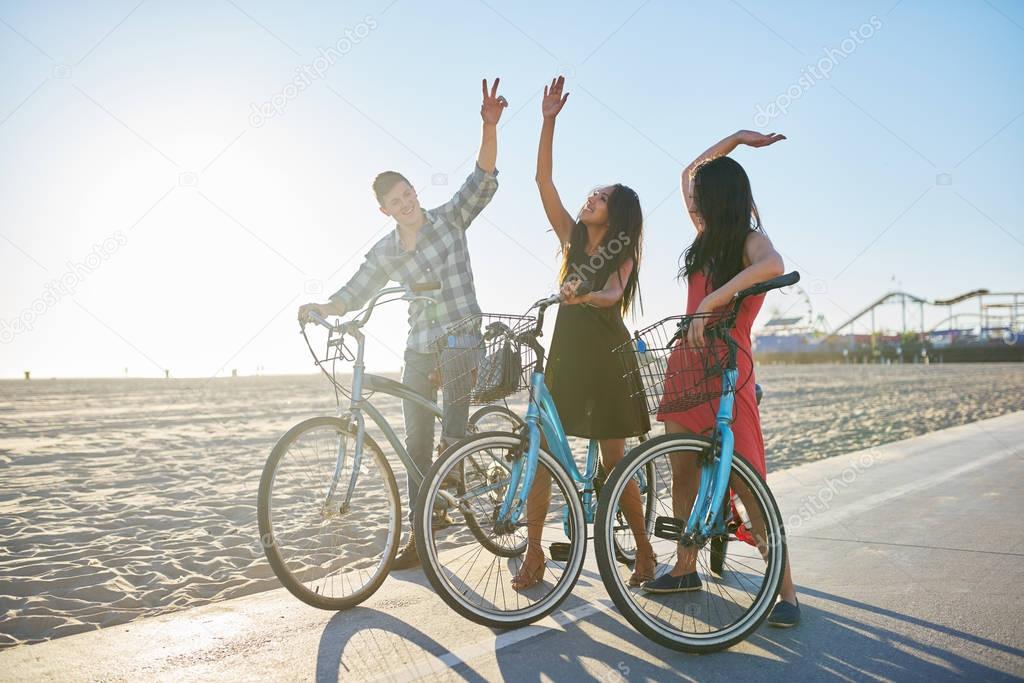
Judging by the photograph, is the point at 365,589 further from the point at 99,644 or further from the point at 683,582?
the point at 683,582

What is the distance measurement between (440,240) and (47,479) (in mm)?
6520

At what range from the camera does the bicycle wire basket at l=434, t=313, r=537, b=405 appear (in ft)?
10.9

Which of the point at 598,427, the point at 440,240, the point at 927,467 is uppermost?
the point at 440,240

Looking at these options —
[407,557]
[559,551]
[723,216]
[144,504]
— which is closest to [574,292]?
[723,216]

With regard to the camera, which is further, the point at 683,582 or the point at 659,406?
the point at 683,582

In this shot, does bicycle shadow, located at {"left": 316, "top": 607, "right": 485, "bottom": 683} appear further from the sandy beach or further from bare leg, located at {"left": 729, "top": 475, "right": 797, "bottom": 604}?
bare leg, located at {"left": 729, "top": 475, "right": 797, "bottom": 604}

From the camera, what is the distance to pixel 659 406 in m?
3.23

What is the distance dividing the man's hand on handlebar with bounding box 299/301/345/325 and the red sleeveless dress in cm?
171

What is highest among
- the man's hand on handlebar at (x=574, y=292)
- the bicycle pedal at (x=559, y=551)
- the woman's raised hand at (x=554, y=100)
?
the woman's raised hand at (x=554, y=100)

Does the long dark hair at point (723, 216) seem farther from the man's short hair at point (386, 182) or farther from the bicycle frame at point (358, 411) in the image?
the man's short hair at point (386, 182)

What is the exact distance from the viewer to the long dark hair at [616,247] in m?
3.80

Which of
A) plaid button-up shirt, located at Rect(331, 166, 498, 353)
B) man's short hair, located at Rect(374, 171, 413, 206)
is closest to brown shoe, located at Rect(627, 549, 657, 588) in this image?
plaid button-up shirt, located at Rect(331, 166, 498, 353)

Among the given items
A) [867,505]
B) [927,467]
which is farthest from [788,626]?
[927,467]

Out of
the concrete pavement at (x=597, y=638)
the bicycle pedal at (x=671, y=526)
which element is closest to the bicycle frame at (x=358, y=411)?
the concrete pavement at (x=597, y=638)
